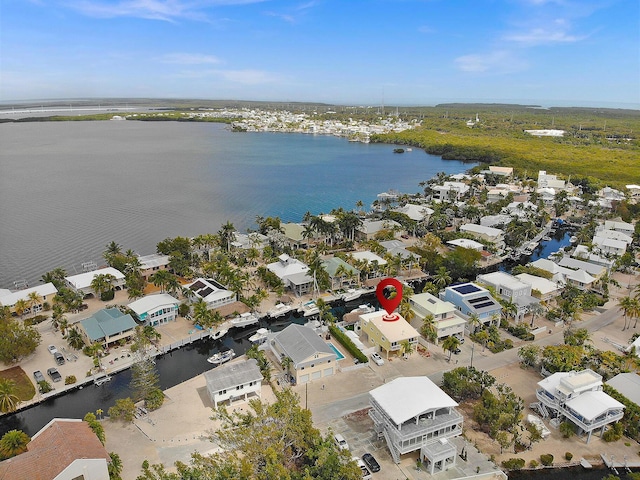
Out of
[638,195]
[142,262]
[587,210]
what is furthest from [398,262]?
[638,195]

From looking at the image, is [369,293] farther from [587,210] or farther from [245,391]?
[587,210]

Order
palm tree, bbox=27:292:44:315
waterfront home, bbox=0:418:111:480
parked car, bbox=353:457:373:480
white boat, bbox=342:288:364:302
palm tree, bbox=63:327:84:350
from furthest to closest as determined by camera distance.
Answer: white boat, bbox=342:288:364:302 → palm tree, bbox=27:292:44:315 → palm tree, bbox=63:327:84:350 → parked car, bbox=353:457:373:480 → waterfront home, bbox=0:418:111:480

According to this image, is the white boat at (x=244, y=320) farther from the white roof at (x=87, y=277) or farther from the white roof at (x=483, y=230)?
the white roof at (x=483, y=230)

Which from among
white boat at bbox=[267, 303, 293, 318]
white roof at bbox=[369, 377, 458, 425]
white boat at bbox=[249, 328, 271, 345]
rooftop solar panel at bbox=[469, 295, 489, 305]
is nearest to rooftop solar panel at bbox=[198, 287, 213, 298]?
white boat at bbox=[267, 303, 293, 318]

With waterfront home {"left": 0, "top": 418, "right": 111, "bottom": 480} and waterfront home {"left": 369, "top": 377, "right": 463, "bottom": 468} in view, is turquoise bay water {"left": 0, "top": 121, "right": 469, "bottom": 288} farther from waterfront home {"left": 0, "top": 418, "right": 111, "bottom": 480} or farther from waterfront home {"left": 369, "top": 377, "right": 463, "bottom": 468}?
waterfront home {"left": 369, "top": 377, "right": 463, "bottom": 468}

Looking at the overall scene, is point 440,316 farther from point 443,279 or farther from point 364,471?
point 364,471

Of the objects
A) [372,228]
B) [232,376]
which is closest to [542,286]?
[372,228]

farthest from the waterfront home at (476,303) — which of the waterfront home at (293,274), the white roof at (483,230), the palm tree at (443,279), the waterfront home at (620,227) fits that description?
the waterfront home at (620,227)
